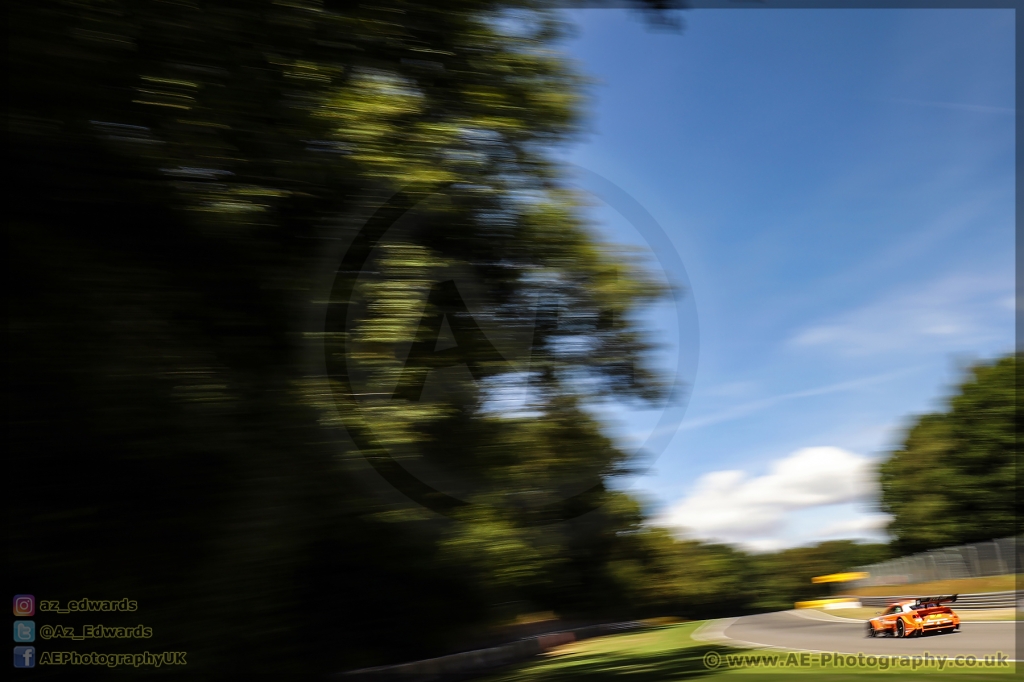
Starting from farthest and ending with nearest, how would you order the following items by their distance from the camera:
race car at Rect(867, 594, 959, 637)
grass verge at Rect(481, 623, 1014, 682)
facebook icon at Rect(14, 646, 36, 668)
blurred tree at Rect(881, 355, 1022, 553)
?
1. blurred tree at Rect(881, 355, 1022, 553)
2. race car at Rect(867, 594, 959, 637)
3. grass verge at Rect(481, 623, 1014, 682)
4. facebook icon at Rect(14, 646, 36, 668)

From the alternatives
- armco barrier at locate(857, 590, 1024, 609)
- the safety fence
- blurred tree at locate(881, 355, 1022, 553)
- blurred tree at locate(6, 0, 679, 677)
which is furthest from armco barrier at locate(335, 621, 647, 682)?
blurred tree at locate(881, 355, 1022, 553)

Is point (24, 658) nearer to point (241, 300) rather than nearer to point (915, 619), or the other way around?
point (241, 300)

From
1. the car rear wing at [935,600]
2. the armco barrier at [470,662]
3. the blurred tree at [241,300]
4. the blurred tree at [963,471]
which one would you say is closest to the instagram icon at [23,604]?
the blurred tree at [241,300]

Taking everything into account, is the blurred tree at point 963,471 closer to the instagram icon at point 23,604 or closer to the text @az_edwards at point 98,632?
the text @az_edwards at point 98,632

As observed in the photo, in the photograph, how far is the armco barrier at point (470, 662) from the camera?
6930mm

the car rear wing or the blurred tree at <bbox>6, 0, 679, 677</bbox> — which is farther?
the car rear wing

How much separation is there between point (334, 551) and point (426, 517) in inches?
31.5

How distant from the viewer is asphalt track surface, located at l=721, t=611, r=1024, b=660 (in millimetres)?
5395

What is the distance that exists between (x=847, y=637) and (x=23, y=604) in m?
7.12

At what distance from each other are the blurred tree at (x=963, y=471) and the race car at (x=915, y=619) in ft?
21.4

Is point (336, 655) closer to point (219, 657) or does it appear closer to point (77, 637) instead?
point (219, 657)

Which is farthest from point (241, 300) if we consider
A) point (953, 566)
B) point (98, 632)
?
point (953, 566)

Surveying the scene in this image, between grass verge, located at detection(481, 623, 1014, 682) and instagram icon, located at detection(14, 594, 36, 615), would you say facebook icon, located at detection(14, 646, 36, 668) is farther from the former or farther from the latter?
grass verge, located at detection(481, 623, 1014, 682)

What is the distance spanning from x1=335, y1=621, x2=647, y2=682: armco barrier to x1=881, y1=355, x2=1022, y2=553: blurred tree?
8129mm
